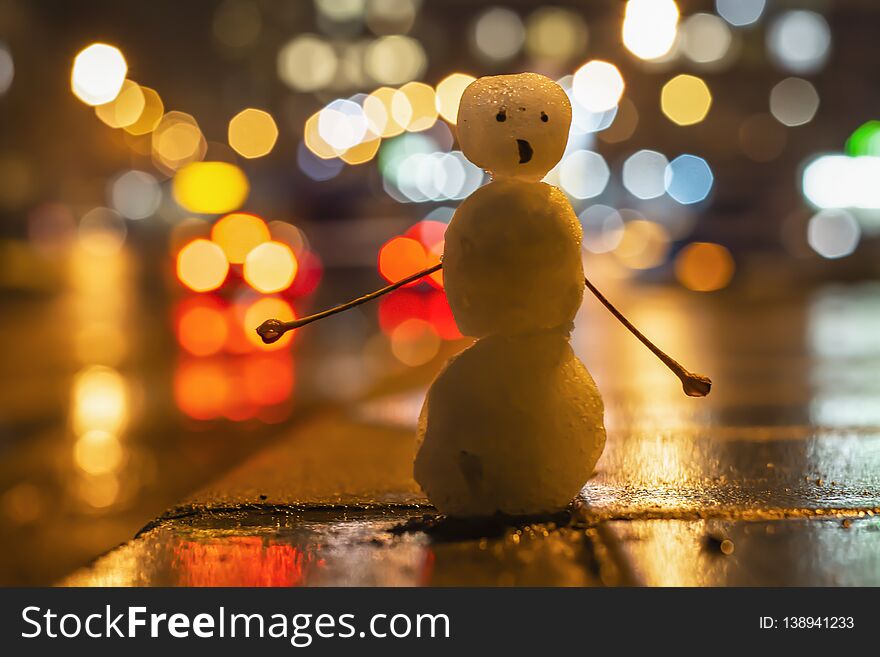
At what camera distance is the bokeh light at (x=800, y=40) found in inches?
1580

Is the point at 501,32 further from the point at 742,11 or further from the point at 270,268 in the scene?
the point at 270,268

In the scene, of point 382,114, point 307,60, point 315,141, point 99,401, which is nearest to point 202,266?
point 99,401

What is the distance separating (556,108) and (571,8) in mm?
47148

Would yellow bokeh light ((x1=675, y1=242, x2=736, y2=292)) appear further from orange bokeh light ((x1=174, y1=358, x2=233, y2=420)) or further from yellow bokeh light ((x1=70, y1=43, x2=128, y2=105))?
yellow bokeh light ((x1=70, y1=43, x2=128, y2=105))

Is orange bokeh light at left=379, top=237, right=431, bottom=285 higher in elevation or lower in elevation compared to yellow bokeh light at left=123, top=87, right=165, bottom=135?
lower

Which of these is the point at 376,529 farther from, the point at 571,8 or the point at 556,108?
the point at 571,8

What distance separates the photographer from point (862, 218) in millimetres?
24922

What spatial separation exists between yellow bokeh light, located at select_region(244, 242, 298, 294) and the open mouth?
14480mm

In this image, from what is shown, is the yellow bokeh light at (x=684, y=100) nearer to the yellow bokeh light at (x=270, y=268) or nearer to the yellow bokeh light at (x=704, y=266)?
the yellow bokeh light at (x=704, y=266)

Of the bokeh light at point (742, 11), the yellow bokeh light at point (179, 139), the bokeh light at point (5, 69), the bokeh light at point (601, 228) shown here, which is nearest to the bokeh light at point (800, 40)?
the bokeh light at point (742, 11)

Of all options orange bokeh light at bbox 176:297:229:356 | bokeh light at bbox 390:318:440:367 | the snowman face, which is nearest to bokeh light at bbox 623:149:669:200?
orange bokeh light at bbox 176:297:229:356

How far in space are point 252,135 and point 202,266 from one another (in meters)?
57.4

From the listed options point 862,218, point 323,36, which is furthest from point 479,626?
point 323,36

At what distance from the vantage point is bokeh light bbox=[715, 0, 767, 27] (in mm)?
39594
